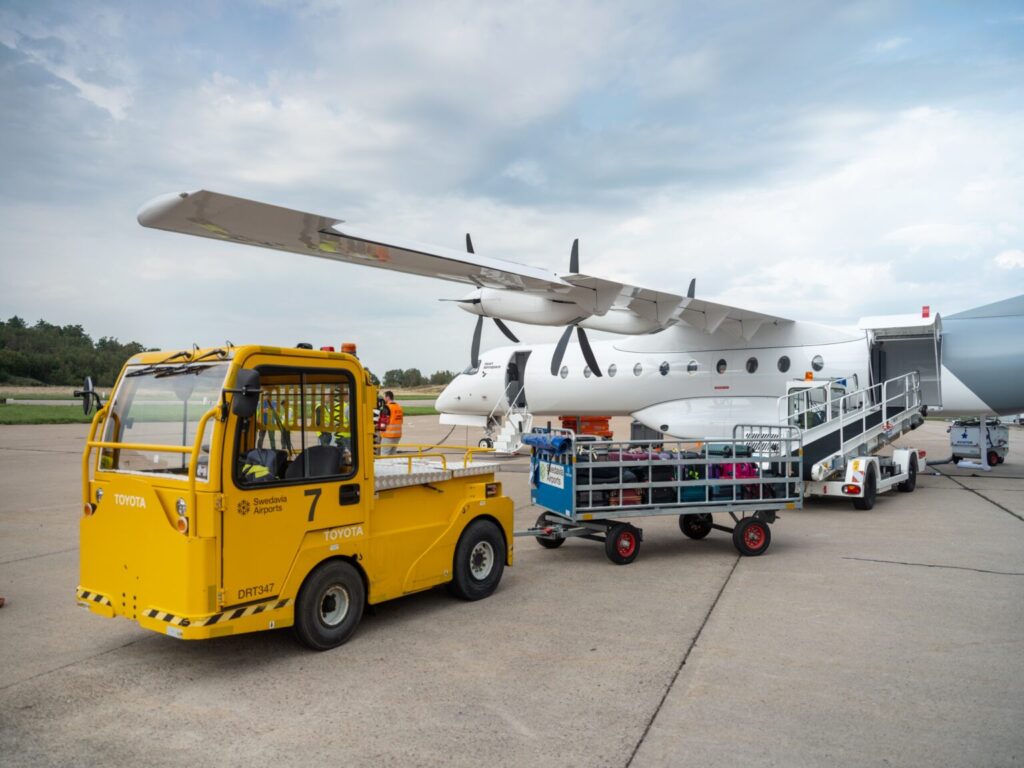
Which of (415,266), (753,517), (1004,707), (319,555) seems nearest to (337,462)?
(319,555)

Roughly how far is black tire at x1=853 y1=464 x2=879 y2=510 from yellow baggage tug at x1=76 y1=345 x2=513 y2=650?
28.3 feet

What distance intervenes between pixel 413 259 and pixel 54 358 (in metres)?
82.3

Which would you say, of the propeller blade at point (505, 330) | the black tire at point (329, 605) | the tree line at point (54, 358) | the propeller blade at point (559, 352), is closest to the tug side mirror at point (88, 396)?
the black tire at point (329, 605)

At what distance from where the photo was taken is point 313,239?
965cm

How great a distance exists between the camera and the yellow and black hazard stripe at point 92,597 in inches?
203

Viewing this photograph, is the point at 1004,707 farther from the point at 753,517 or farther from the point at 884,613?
the point at 753,517

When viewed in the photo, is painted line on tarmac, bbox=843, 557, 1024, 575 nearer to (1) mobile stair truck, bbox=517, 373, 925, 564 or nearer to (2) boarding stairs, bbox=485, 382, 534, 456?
(1) mobile stair truck, bbox=517, 373, 925, 564

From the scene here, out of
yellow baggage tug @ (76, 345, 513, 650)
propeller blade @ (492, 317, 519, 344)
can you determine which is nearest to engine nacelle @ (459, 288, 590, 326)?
propeller blade @ (492, 317, 519, 344)

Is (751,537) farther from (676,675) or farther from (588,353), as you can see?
(588,353)

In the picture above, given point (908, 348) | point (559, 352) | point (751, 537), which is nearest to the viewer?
point (751, 537)

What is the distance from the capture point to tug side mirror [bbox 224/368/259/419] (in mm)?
4559

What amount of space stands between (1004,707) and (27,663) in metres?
6.45

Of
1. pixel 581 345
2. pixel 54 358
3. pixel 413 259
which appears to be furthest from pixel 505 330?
pixel 54 358

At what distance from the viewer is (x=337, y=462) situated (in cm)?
549
